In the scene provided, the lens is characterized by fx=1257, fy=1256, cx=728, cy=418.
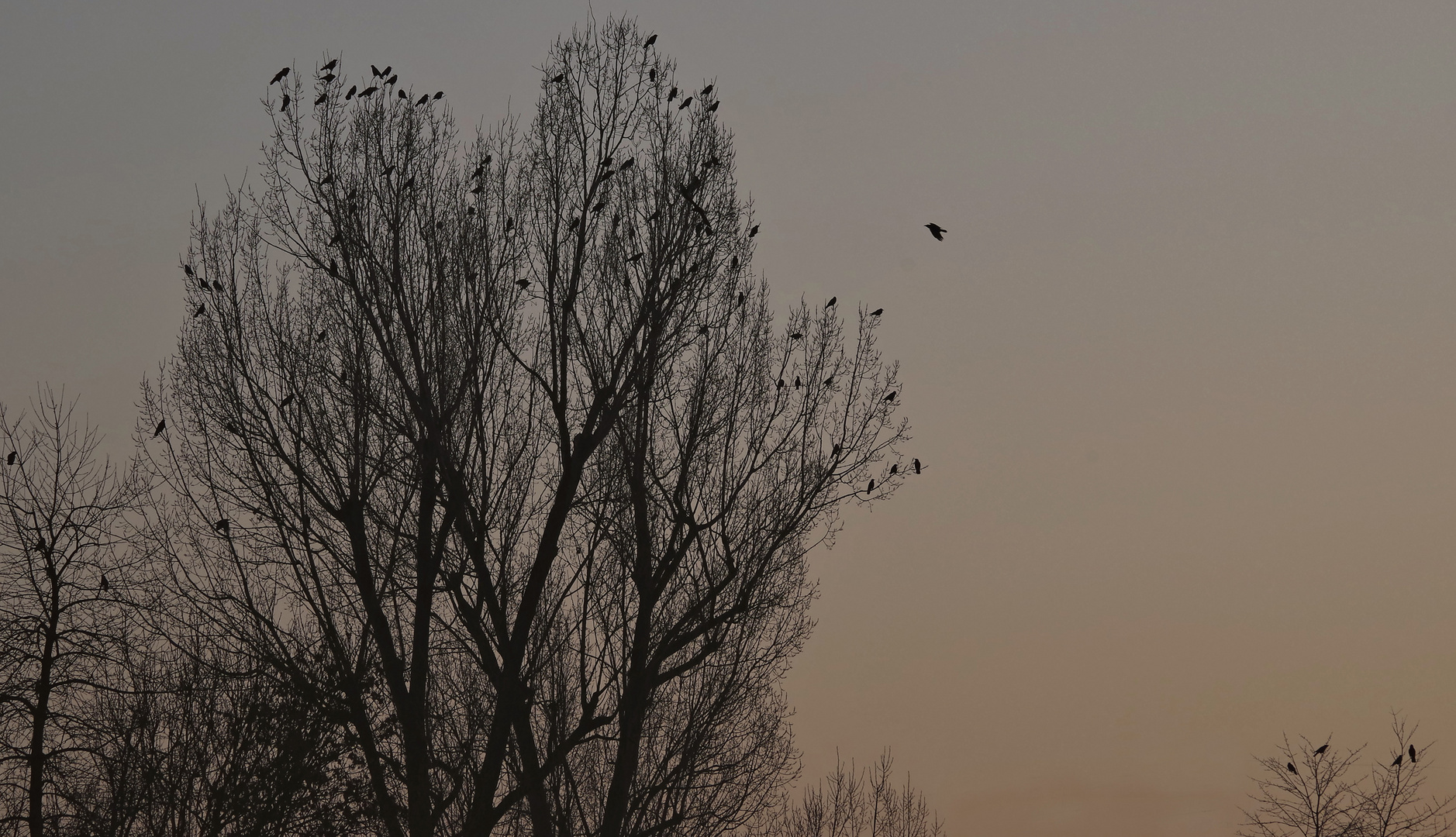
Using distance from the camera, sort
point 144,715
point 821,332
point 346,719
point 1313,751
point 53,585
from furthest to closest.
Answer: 1. point 1313,751
2. point 53,585
3. point 821,332
4. point 144,715
5. point 346,719

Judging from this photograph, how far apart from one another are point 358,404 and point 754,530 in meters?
3.96

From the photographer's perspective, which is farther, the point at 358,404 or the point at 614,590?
the point at 614,590

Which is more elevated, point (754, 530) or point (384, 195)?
point (384, 195)

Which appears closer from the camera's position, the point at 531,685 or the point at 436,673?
the point at 531,685

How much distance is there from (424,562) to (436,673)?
5.07ft

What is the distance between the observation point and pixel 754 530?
12352 mm

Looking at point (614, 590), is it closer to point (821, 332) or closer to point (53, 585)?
point (821, 332)

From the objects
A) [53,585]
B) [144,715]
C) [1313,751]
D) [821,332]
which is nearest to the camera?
[144,715]

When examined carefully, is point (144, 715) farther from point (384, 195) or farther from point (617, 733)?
point (384, 195)

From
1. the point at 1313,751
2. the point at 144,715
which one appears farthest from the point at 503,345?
the point at 1313,751

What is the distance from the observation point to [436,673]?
12555 mm

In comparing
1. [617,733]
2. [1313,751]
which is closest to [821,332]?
[617,733]

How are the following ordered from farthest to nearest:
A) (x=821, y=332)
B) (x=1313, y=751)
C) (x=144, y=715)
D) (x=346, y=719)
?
(x=1313, y=751), (x=821, y=332), (x=144, y=715), (x=346, y=719)

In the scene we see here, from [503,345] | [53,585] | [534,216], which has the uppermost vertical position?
[534,216]
